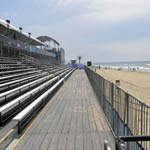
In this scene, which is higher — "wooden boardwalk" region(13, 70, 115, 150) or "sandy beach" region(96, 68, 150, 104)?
"wooden boardwalk" region(13, 70, 115, 150)

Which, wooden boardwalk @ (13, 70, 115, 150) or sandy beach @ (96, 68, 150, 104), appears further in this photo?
sandy beach @ (96, 68, 150, 104)

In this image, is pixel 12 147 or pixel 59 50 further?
pixel 59 50

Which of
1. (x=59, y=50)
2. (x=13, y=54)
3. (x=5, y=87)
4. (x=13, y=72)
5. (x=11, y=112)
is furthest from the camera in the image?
(x=59, y=50)

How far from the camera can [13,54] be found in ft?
55.1

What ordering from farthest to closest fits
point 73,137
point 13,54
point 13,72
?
1. point 13,54
2. point 13,72
3. point 73,137

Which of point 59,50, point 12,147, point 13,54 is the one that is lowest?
point 12,147

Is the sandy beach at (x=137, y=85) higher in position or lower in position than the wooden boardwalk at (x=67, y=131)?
lower

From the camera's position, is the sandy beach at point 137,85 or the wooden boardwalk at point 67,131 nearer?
the wooden boardwalk at point 67,131

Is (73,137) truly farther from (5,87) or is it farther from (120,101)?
(5,87)

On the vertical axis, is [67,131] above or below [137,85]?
above

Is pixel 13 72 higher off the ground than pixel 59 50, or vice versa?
pixel 59 50

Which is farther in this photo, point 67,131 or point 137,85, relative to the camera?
point 137,85

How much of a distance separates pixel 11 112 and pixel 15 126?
2.87 ft

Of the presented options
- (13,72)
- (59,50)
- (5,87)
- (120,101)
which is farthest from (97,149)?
(59,50)
